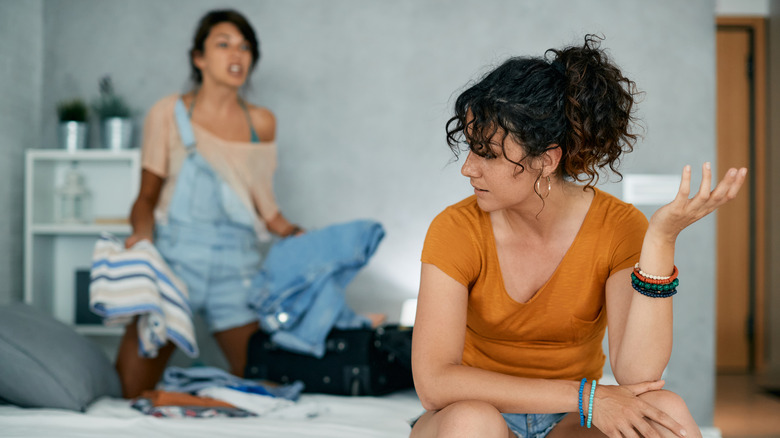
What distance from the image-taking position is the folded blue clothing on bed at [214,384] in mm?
2035

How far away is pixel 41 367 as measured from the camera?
184cm

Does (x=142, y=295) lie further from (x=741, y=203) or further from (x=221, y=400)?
(x=741, y=203)

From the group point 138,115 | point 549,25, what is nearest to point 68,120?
point 138,115

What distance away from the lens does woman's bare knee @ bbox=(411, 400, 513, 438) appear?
42.8 inches

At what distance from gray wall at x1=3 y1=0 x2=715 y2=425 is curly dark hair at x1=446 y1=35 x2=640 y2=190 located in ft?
5.97

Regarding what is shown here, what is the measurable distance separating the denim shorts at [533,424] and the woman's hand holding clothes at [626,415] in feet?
0.53

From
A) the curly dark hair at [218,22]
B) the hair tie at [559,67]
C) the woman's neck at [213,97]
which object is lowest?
the hair tie at [559,67]

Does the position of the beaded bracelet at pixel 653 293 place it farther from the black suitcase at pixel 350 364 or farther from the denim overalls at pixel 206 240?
the denim overalls at pixel 206 240

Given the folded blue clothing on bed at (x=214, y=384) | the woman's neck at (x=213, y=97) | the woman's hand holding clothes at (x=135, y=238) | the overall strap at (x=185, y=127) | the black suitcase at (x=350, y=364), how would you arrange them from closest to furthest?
the folded blue clothing on bed at (x=214, y=384)
the black suitcase at (x=350, y=364)
the woman's hand holding clothes at (x=135, y=238)
the overall strap at (x=185, y=127)
the woman's neck at (x=213, y=97)

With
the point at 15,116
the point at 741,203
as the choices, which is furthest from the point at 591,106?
the point at 741,203

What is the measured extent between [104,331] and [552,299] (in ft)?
7.13

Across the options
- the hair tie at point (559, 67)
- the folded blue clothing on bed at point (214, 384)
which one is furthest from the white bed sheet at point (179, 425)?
the hair tie at point (559, 67)

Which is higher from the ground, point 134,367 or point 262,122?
point 262,122

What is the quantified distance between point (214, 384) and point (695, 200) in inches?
59.4
